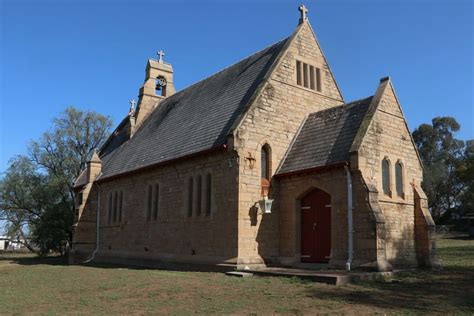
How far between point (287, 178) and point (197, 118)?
6.63 meters

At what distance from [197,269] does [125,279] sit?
381 cm

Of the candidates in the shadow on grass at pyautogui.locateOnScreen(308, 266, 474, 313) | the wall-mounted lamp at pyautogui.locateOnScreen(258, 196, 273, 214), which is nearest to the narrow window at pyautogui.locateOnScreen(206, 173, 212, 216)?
the wall-mounted lamp at pyautogui.locateOnScreen(258, 196, 273, 214)

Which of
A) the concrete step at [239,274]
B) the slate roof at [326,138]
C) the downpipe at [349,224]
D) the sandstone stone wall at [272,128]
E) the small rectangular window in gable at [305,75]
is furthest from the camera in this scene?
the small rectangular window in gable at [305,75]

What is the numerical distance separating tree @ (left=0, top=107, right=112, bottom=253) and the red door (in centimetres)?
2291

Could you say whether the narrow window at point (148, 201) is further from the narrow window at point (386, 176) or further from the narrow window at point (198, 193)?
the narrow window at point (386, 176)

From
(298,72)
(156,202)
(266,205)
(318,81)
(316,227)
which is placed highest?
(298,72)

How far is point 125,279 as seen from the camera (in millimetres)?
15422

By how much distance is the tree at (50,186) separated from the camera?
3472 cm

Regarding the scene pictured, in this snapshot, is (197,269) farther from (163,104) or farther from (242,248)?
(163,104)

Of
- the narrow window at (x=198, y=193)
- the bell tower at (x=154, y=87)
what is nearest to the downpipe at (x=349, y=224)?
the narrow window at (x=198, y=193)

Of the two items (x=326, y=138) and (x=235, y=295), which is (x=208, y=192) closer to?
(x=326, y=138)

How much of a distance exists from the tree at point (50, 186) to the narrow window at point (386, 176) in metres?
25.6

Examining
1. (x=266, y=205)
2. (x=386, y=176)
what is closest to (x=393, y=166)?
(x=386, y=176)

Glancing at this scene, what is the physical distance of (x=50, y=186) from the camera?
3569 centimetres
